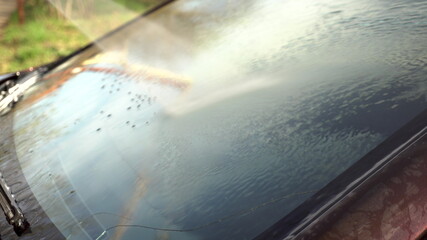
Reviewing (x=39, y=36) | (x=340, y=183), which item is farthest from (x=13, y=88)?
(x=39, y=36)

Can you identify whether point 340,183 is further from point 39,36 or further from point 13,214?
point 39,36

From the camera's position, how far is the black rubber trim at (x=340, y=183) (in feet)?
2.86

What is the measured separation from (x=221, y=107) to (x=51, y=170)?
1.41ft

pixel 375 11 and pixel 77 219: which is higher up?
pixel 375 11

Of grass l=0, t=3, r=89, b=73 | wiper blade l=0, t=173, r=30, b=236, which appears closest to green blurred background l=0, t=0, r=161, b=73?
grass l=0, t=3, r=89, b=73

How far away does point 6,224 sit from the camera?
115 centimetres

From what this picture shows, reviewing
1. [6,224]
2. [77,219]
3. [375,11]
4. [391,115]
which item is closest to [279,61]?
[375,11]

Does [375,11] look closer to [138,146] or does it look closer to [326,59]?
[326,59]

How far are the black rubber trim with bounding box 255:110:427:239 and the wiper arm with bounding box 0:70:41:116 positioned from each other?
1.29 m

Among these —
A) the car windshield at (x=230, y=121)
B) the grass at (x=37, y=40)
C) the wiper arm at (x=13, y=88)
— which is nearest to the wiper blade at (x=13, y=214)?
the car windshield at (x=230, y=121)

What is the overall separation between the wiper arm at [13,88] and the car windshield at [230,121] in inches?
8.3

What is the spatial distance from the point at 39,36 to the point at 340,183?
34.3ft

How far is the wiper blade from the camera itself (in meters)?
1.12

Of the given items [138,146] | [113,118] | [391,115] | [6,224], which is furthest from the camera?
[113,118]
